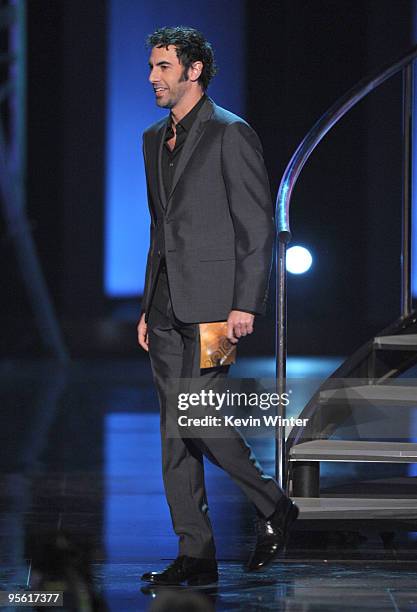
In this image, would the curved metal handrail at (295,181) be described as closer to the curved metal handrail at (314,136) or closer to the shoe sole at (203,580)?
the curved metal handrail at (314,136)

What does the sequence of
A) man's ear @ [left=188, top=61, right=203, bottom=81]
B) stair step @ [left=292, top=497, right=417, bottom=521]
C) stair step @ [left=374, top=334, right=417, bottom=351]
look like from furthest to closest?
stair step @ [left=374, top=334, right=417, bottom=351] → stair step @ [left=292, top=497, right=417, bottom=521] → man's ear @ [left=188, top=61, right=203, bottom=81]

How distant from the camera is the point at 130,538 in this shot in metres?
4.00

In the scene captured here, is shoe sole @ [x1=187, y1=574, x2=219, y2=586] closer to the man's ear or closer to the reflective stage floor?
the reflective stage floor

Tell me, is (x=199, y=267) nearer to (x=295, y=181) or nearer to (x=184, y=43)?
(x=184, y=43)

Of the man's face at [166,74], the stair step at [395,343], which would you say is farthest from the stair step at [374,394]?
the man's face at [166,74]

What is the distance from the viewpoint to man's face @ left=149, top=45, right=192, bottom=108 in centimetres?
343

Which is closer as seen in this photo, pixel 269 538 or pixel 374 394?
pixel 269 538

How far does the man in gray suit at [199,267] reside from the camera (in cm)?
336

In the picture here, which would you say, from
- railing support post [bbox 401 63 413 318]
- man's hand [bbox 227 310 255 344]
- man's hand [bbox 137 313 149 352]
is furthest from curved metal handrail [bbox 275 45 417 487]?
man's hand [bbox 227 310 255 344]

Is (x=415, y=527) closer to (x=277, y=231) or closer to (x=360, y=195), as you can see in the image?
(x=277, y=231)

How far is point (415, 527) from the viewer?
3980 millimetres

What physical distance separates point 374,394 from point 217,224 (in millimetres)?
951

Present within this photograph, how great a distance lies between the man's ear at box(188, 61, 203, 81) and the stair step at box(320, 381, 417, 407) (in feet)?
3.66

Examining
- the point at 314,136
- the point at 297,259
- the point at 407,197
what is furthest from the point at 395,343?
the point at 314,136
